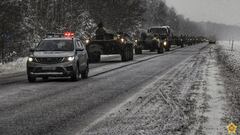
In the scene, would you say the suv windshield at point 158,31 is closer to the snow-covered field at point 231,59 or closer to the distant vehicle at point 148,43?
the distant vehicle at point 148,43

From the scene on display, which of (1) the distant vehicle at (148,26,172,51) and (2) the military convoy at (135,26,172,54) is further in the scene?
(1) the distant vehicle at (148,26,172,51)

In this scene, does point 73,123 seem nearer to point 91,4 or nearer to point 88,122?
point 88,122

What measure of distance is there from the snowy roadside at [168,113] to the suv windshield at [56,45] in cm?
431

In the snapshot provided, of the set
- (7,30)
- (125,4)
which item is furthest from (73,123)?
(125,4)

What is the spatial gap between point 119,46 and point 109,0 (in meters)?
53.2

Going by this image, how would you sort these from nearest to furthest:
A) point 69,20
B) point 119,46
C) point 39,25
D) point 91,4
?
point 119,46
point 39,25
point 69,20
point 91,4

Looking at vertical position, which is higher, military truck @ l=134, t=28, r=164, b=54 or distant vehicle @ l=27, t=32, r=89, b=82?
distant vehicle @ l=27, t=32, r=89, b=82

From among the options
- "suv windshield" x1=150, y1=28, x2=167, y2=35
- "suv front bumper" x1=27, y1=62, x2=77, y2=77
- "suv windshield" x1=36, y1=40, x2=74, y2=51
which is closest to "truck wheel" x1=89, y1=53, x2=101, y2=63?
"suv windshield" x1=36, y1=40, x2=74, y2=51

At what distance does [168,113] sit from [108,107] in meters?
1.48

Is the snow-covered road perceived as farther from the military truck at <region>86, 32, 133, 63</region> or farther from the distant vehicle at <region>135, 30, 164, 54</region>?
the distant vehicle at <region>135, 30, 164, 54</region>

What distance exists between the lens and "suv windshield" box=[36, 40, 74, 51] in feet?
59.3

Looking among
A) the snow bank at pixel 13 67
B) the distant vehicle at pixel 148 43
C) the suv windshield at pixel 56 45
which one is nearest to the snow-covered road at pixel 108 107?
the suv windshield at pixel 56 45

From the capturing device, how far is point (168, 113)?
973cm

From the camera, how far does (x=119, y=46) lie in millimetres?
32312
